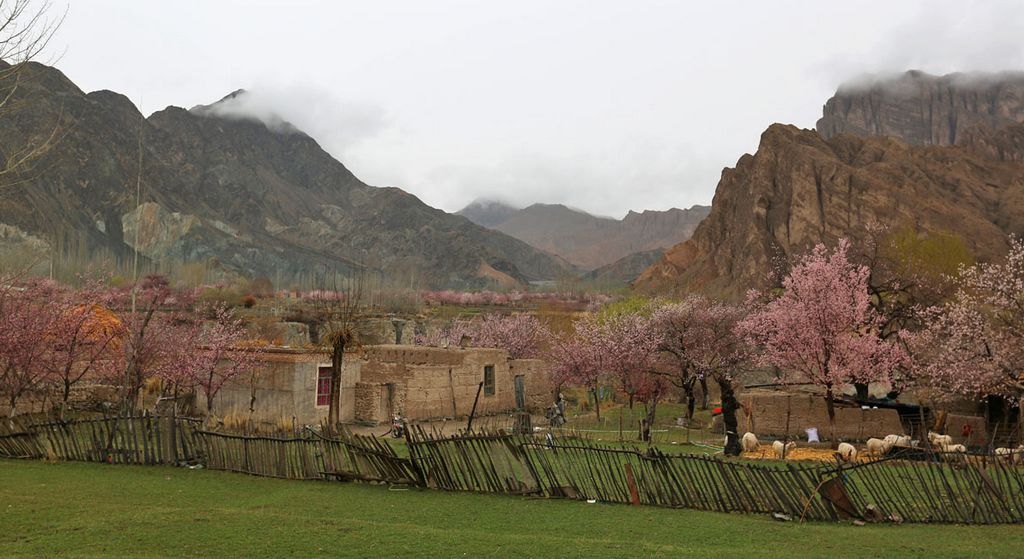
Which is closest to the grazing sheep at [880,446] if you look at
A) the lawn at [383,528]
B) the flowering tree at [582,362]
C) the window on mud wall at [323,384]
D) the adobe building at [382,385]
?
the lawn at [383,528]

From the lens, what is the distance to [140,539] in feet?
34.3

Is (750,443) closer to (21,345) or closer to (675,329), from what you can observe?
(675,329)

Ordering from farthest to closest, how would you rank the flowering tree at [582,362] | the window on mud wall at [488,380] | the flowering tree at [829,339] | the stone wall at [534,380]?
the flowering tree at [582,362] → the stone wall at [534,380] → the window on mud wall at [488,380] → the flowering tree at [829,339]

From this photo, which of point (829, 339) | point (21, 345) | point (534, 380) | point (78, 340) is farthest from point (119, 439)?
point (534, 380)

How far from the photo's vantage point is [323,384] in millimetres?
28906

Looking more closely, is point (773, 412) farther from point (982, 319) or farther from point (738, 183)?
point (738, 183)

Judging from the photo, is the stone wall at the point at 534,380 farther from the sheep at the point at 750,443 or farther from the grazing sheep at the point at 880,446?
the grazing sheep at the point at 880,446

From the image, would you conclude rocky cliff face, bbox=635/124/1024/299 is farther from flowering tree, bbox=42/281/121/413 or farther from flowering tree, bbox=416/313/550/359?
flowering tree, bbox=42/281/121/413

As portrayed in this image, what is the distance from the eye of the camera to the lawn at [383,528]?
1021 cm

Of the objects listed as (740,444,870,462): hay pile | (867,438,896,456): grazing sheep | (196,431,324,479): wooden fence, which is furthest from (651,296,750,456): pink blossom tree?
(196,431,324,479): wooden fence

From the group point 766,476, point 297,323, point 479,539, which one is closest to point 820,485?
point 766,476

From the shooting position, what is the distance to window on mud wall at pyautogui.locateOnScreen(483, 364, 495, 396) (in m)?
35.8

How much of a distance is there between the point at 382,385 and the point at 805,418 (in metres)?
16.3

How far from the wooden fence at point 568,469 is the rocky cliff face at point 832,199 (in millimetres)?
84296
